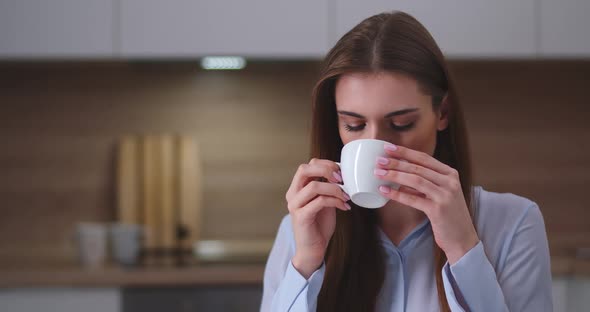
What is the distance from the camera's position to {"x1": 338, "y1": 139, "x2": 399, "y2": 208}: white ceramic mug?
0.94m

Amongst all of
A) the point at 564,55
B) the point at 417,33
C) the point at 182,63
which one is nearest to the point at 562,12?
the point at 564,55

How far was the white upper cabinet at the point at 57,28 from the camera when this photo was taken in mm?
2502

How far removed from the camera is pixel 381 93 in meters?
1.02

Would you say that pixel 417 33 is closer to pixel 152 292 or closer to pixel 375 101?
pixel 375 101

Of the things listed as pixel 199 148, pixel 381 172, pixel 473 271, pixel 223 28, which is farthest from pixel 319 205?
pixel 199 148

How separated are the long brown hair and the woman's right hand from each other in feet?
0.33

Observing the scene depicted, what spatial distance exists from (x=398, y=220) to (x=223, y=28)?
149cm

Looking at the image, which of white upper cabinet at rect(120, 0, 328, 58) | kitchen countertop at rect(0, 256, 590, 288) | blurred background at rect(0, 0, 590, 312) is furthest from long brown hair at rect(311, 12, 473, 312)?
blurred background at rect(0, 0, 590, 312)

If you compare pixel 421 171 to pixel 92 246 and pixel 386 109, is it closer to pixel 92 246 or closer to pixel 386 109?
pixel 386 109

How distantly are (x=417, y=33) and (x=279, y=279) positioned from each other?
1.51 ft

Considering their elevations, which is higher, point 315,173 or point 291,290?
point 315,173

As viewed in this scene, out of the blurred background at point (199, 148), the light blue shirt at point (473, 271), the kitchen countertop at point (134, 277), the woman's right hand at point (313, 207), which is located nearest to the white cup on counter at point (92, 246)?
the blurred background at point (199, 148)

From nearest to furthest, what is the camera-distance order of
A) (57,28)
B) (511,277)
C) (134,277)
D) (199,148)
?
(511,277), (134,277), (57,28), (199,148)

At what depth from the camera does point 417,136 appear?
1045 millimetres
